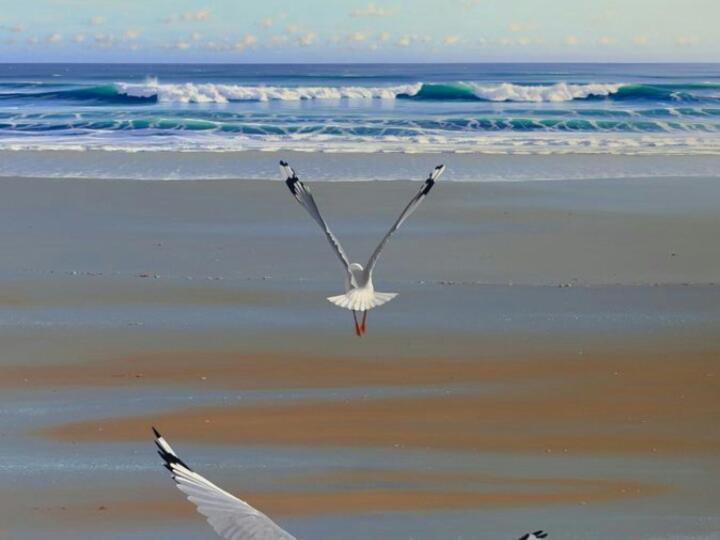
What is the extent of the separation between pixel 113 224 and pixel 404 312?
4563 mm

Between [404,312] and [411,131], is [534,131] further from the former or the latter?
[404,312]

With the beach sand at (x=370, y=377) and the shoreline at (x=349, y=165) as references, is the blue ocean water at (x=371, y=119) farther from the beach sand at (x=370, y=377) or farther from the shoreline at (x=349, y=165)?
the beach sand at (x=370, y=377)

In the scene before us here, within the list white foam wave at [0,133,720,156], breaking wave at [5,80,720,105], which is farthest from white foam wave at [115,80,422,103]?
white foam wave at [0,133,720,156]

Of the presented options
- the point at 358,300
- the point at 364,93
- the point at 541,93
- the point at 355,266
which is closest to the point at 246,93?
the point at 364,93

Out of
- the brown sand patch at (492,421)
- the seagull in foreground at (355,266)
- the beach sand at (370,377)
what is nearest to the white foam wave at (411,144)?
the beach sand at (370,377)

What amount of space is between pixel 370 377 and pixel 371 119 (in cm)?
2032

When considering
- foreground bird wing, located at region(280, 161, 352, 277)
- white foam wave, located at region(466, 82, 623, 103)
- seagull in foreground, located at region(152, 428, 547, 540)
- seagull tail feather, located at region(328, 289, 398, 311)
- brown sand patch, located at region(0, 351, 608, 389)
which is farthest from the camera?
white foam wave, located at region(466, 82, 623, 103)

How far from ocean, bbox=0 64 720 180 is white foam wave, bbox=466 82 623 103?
0.05 meters

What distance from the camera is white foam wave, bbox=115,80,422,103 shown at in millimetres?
36656

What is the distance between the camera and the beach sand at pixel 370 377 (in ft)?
17.8

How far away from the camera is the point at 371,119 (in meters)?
27.3

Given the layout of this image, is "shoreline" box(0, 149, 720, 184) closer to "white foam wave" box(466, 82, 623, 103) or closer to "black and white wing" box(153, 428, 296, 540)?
"black and white wing" box(153, 428, 296, 540)

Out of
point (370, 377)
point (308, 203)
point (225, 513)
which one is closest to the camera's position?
point (225, 513)

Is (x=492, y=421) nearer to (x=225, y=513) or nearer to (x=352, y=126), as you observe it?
(x=225, y=513)
